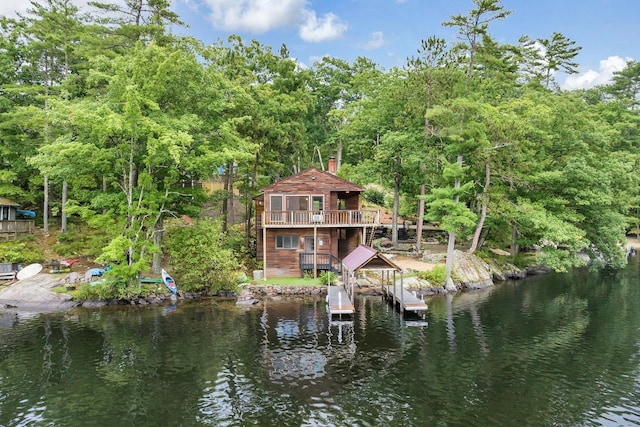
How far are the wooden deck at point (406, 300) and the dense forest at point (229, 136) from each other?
742 cm

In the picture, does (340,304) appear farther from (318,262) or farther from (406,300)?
(318,262)

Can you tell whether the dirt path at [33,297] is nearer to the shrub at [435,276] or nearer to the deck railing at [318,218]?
the deck railing at [318,218]

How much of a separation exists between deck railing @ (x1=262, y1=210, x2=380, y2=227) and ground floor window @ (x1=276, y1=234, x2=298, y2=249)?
1.43 m

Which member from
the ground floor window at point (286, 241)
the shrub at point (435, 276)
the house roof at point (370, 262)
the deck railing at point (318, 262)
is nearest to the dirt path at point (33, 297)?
the ground floor window at point (286, 241)

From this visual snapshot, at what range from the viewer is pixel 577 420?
12641 millimetres

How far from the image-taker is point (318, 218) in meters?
30.2

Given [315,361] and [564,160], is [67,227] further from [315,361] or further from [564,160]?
[564,160]

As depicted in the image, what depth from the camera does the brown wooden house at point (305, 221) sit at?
99.4ft

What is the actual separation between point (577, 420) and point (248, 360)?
37.6ft

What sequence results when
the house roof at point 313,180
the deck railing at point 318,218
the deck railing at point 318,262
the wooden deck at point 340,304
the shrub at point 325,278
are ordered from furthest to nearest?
the deck railing at point 318,262, the house roof at point 313,180, the deck railing at point 318,218, the shrub at point 325,278, the wooden deck at point 340,304

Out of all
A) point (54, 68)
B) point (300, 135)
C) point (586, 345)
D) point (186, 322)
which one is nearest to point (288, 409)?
point (186, 322)

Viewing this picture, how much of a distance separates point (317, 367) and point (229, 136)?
17782mm

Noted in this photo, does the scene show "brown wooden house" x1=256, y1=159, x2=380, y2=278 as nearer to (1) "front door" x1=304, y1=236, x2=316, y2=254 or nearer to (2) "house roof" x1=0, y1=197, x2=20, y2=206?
(1) "front door" x1=304, y1=236, x2=316, y2=254

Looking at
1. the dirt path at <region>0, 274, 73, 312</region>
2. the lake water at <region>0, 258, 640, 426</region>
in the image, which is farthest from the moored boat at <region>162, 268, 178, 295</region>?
the dirt path at <region>0, 274, 73, 312</region>
